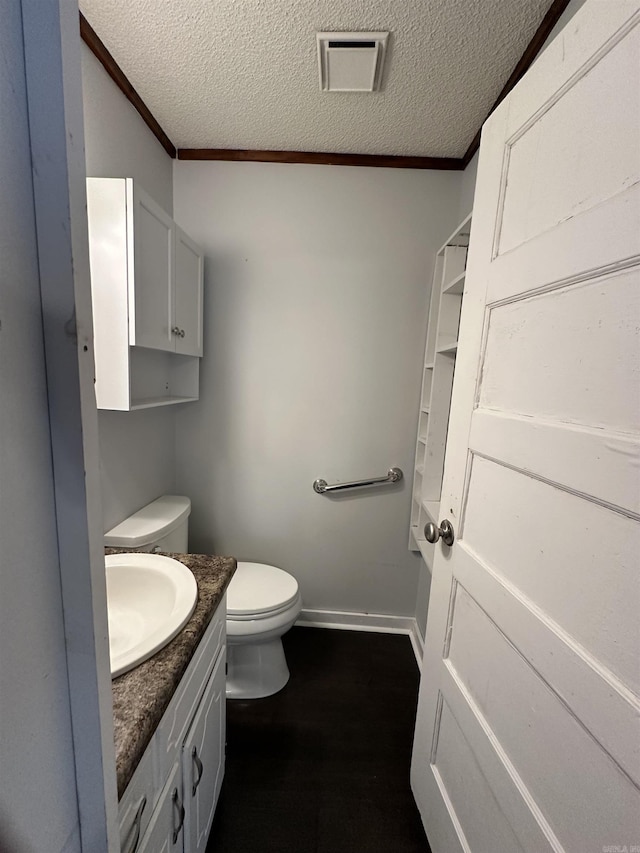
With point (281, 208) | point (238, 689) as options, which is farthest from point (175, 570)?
point (281, 208)

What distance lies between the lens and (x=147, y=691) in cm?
61

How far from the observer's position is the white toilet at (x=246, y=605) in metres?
1.39

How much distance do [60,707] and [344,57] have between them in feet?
5.55

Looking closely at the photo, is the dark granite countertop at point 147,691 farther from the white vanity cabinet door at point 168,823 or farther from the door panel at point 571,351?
the door panel at point 571,351

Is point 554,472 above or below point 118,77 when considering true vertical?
below

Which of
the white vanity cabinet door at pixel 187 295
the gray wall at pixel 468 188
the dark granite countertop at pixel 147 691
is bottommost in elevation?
the dark granite countertop at pixel 147 691

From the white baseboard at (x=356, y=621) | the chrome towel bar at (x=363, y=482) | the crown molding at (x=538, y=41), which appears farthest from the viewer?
the white baseboard at (x=356, y=621)

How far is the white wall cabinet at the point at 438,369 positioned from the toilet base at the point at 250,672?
0.83 m

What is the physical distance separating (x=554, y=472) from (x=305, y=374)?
1325mm

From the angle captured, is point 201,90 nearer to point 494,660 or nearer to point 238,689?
point 494,660

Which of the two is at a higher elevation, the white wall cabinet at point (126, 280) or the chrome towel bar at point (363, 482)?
the white wall cabinet at point (126, 280)

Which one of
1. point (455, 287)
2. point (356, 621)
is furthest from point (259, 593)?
point (455, 287)

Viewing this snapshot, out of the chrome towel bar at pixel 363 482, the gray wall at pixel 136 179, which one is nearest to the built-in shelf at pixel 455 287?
the chrome towel bar at pixel 363 482

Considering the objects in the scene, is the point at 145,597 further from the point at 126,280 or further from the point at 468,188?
the point at 468,188
